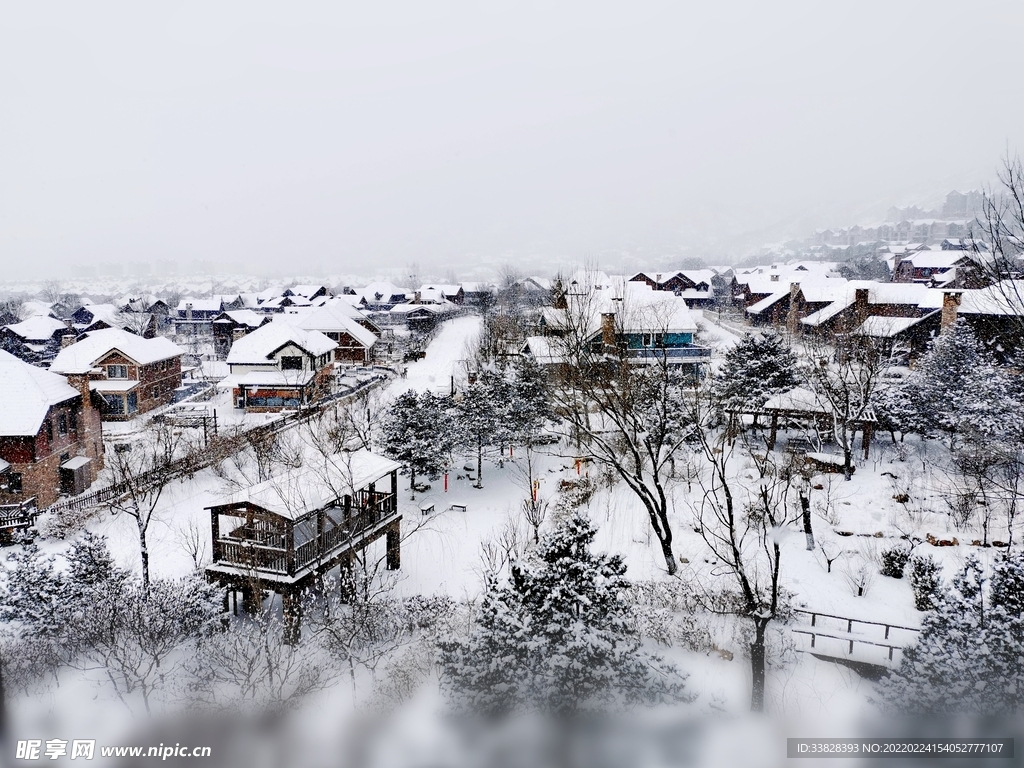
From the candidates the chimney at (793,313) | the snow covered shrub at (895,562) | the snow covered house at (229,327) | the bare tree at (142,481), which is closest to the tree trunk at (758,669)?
the snow covered shrub at (895,562)

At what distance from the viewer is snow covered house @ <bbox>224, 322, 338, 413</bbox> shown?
37344mm

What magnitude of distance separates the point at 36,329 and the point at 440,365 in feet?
127

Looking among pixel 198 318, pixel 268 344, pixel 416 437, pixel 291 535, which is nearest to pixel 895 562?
pixel 291 535

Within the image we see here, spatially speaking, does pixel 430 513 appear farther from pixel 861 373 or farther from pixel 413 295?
pixel 413 295

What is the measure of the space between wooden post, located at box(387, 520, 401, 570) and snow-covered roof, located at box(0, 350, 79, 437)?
14.2 metres

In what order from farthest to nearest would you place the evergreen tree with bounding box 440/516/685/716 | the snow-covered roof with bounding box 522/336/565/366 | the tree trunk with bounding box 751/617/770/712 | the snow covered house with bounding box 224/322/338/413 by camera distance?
the snow covered house with bounding box 224/322/338/413
the snow-covered roof with bounding box 522/336/565/366
the tree trunk with bounding box 751/617/770/712
the evergreen tree with bounding box 440/516/685/716

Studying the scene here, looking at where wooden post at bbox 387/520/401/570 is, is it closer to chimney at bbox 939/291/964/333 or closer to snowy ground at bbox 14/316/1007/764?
snowy ground at bbox 14/316/1007/764

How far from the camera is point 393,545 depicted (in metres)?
17.5

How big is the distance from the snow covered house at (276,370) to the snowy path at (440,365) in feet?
16.5

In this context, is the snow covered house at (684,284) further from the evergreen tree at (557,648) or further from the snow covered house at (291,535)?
the evergreen tree at (557,648)

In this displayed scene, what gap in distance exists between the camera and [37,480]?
885 inches

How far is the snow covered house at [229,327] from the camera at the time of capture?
62.5 m

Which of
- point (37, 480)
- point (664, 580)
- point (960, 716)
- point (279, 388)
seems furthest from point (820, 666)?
point (279, 388)

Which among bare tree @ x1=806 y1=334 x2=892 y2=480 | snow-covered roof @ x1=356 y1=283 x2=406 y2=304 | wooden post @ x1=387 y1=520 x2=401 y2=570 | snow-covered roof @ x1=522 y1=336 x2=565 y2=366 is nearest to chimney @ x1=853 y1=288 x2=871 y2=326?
bare tree @ x1=806 y1=334 x2=892 y2=480
